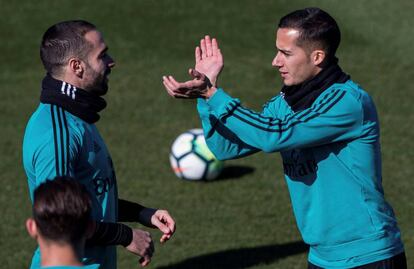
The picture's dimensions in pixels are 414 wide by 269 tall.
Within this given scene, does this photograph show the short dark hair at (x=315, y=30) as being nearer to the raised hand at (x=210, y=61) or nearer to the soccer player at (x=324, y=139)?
the soccer player at (x=324, y=139)

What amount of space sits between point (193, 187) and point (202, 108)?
5.31 m

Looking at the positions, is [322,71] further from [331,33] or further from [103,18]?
[103,18]

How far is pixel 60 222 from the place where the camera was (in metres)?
4.39

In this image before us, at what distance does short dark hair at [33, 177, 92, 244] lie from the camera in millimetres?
4387

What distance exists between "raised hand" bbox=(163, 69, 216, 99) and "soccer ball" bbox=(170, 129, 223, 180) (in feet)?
18.2

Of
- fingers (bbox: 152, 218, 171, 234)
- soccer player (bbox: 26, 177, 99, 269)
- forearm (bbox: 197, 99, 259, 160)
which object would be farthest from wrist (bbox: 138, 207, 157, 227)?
soccer player (bbox: 26, 177, 99, 269)

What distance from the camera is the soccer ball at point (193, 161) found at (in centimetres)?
1145

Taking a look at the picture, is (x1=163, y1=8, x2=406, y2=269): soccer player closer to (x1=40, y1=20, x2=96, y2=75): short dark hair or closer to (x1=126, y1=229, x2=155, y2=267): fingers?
(x1=40, y1=20, x2=96, y2=75): short dark hair

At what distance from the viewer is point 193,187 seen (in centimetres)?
1138

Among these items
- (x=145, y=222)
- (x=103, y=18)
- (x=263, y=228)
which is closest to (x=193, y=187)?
(x=263, y=228)

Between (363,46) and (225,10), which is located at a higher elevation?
(225,10)

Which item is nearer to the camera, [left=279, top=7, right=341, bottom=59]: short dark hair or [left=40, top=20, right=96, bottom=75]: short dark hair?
[left=40, top=20, right=96, bottom=75]: short dark hair

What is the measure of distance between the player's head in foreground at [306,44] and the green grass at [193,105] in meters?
3.56

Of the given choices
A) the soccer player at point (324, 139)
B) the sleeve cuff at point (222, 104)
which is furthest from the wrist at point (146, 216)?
the sleeve cuff at point (222, 104)
